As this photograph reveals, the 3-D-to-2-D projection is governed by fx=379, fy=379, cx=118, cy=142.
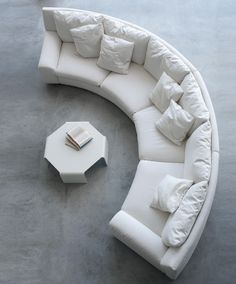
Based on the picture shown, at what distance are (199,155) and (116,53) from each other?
2.01 m

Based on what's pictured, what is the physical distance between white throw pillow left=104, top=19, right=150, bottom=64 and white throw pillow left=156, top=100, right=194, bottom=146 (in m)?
1.03

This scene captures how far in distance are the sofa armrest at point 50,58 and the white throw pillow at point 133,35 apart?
0.84 metres

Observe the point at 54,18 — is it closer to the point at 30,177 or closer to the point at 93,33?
the point at 93,33

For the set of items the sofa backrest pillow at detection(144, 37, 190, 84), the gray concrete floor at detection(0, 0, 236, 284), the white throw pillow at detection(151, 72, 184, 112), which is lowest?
the gray concrete floor at detection(0, 0, 236, 284)

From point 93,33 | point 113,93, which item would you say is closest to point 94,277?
point 113,93

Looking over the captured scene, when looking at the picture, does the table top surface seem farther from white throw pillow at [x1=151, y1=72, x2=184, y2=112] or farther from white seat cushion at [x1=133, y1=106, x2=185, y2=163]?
white throw pillow at [x1=151, y1=72, x2=184, y2=112]

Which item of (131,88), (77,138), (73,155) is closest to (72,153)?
(73,155)

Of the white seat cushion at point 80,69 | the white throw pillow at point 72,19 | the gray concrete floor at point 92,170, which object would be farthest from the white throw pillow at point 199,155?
the white throw pillow at point 72,19

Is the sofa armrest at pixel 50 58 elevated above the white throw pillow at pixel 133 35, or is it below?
below

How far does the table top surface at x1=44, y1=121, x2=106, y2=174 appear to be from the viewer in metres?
4.79

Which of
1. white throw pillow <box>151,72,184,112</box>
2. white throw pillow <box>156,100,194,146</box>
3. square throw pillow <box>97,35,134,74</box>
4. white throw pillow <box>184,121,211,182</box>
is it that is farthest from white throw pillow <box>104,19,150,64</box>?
white throw pillow <box>184,121,211,182</box>

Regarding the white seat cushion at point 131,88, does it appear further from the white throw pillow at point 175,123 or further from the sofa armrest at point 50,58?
the sofa armrest at point 50,58

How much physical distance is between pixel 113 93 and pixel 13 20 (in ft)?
9.08

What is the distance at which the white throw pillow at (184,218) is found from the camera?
3791mm
